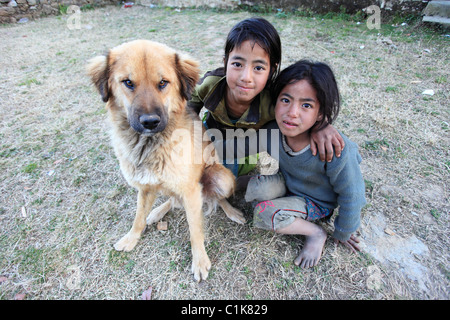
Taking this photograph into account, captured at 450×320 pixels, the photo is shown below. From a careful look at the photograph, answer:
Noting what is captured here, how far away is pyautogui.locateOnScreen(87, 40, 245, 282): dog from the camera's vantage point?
1.94m

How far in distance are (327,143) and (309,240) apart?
955 millimetres

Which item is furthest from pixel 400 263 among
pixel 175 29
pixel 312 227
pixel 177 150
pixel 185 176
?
pixel 175 29

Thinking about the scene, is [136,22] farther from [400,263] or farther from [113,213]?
[400,263]

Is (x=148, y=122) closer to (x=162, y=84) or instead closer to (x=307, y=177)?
(x=162, y=84)

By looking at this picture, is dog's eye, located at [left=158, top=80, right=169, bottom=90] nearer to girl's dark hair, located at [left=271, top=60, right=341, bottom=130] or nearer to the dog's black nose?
the dog's black nose

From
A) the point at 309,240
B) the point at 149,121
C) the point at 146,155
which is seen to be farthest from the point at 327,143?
the point at 146,155

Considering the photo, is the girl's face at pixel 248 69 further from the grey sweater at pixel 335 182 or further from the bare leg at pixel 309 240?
the bare leg at pixel 309 240

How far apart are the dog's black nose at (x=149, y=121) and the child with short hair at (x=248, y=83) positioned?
2.56 ft

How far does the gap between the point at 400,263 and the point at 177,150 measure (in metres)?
2.22

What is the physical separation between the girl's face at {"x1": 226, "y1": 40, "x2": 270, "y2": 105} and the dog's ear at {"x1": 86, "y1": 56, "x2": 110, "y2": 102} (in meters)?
1.06

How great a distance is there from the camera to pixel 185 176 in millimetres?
2137

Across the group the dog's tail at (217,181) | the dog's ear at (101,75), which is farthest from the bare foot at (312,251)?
the dog's ear at (101,75)

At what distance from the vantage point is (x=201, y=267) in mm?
2246

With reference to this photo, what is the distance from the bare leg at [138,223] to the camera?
246 cm
